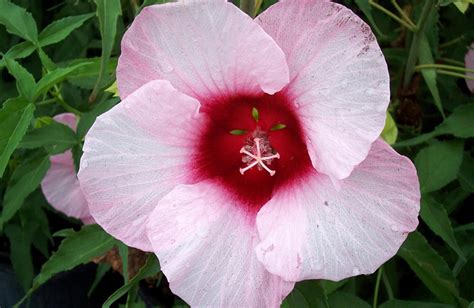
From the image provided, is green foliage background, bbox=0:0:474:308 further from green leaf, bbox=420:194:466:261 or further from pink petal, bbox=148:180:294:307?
pink petal, bbox=148:180:294:307

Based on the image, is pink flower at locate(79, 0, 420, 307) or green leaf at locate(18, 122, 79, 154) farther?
green leaf at locate(18, 122, 79, 154)

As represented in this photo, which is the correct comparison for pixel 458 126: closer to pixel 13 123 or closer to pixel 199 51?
pixel 199 51

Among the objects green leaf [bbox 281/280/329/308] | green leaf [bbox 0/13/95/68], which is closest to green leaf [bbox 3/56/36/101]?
green leaf [bbox 0/13/95/68]

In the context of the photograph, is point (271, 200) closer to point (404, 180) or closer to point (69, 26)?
point (404, 180)

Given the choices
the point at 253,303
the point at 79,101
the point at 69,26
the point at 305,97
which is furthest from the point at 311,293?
the point at 79,101

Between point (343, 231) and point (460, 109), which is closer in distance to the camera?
point (343, 231)

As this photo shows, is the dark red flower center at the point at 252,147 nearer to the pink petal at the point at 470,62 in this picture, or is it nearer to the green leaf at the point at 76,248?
the green leaf at the point at 76,248

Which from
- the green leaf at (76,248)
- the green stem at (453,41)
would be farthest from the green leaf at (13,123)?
the green stem at (453,41)
